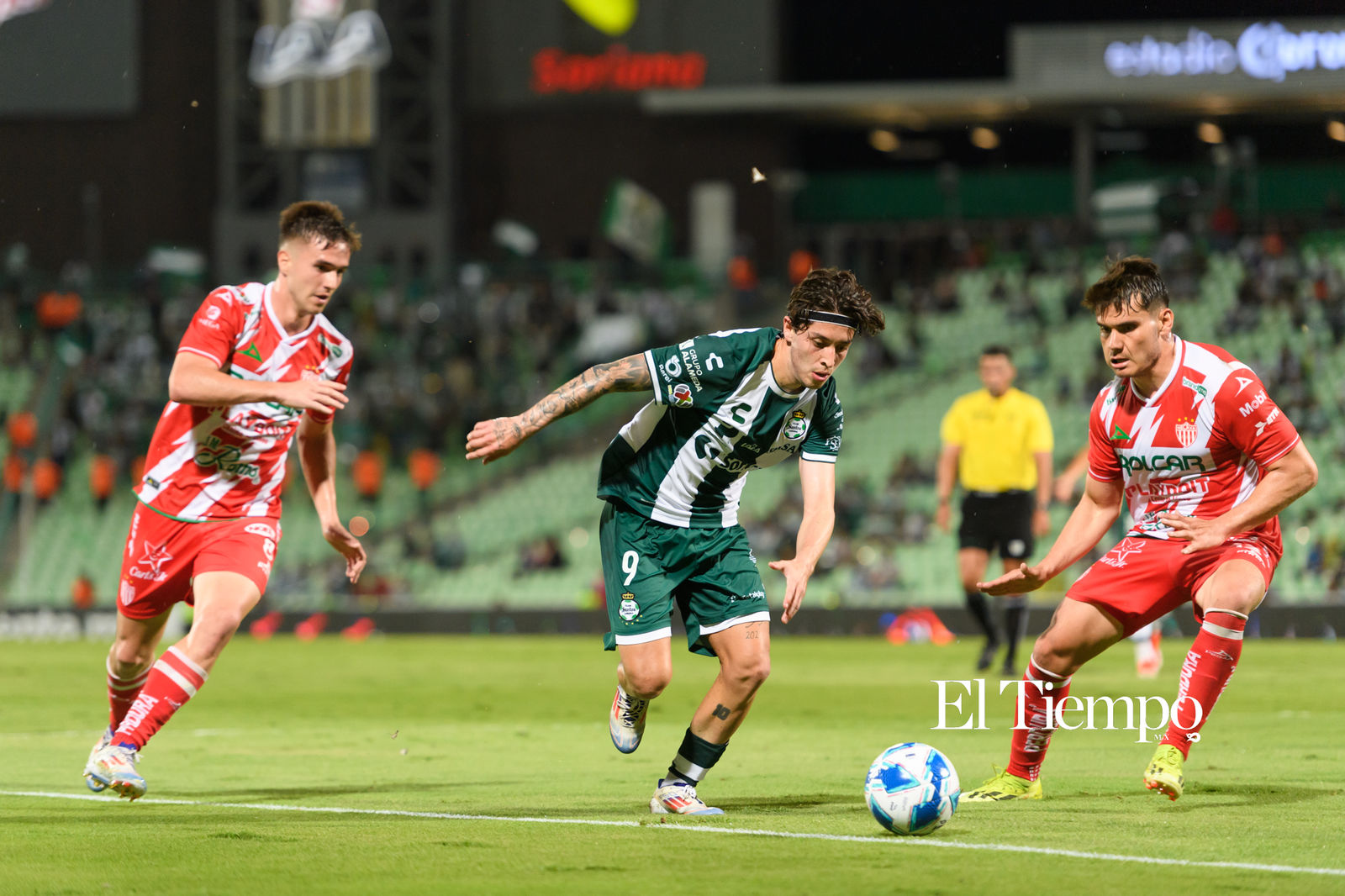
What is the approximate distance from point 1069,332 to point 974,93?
7280 mm

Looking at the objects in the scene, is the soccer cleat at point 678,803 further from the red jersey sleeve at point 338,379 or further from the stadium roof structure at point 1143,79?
the stadium roof structure at point 1143,79

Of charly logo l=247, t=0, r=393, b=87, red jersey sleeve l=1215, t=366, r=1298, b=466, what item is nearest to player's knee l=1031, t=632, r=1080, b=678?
red jersey sleeve l=1215, t=366, r=1298, b=466

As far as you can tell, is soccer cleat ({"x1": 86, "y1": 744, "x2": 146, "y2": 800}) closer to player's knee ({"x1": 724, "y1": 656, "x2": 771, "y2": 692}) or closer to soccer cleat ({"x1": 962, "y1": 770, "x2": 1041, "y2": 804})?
player's knee ({"x1": 724, "y1": 656, "x2": 771, "y2": 692})

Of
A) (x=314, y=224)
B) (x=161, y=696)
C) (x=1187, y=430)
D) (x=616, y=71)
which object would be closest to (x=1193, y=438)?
(x=1187, y=430)

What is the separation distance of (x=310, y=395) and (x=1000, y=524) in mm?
9029

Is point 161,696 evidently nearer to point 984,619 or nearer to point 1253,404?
point 1253,404

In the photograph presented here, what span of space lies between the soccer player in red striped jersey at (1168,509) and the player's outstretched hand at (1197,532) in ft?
0.34

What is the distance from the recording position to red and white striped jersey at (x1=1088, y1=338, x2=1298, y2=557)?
7.53 m

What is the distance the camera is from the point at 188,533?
8.13m

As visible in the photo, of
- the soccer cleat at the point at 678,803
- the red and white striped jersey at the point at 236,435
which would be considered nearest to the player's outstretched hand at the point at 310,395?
the red and white striped jersey at the point at 236,435

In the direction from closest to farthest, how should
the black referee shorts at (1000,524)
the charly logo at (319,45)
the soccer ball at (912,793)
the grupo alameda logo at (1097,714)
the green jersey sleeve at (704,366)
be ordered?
1. the soccer ball at (912,793)
2. the green jersey sleeve at (704,366)
3. the grupo alameda logo at (1097,714)
4. the black referee shorts at (1000,524)
5. the charly logo at (319,45)

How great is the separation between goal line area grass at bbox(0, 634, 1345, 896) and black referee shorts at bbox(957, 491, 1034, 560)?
1.31m

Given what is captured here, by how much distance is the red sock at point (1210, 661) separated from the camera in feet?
25.0

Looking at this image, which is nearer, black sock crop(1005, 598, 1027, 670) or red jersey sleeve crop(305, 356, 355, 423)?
red jersey sleeve crop(305, 356, 355, 423)
